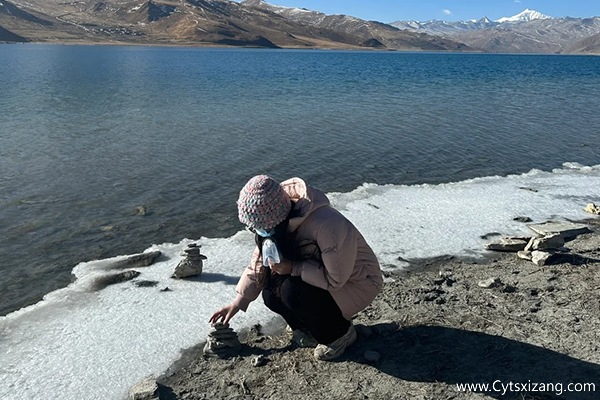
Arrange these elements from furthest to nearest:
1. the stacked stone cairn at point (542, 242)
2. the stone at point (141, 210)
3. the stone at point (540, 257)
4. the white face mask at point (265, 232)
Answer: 1. the stone at point (141, 210)
2. the stacked stone cairn at point (542, 242)
3. the stone at point (540, 257)
4. the white face mask at point (265, 232)

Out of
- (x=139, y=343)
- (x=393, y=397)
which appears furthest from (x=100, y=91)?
(x=393, y=397)

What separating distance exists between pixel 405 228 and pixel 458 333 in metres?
4.23

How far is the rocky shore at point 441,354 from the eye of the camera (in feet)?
15.8

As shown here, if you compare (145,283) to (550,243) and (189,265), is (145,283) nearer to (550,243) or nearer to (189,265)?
(189,265)

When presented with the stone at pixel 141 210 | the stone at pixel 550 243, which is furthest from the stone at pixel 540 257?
the stone at pixel 141 210

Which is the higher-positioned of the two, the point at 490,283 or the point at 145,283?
the point at 490,283

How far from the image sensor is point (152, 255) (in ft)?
27.7

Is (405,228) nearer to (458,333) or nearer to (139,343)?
(458,333)

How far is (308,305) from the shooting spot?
5016 mm

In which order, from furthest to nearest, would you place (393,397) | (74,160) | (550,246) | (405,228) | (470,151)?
(470,151)
(74,160)
(405,228)
(550,246)
(393,397)

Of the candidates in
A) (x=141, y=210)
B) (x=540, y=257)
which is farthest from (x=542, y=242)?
(x=141, y=210)

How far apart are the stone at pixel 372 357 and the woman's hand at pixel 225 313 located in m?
1.38

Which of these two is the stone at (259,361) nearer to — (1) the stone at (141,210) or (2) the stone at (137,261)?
(2) the stone at (137,261)

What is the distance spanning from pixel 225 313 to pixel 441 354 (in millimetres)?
2234
